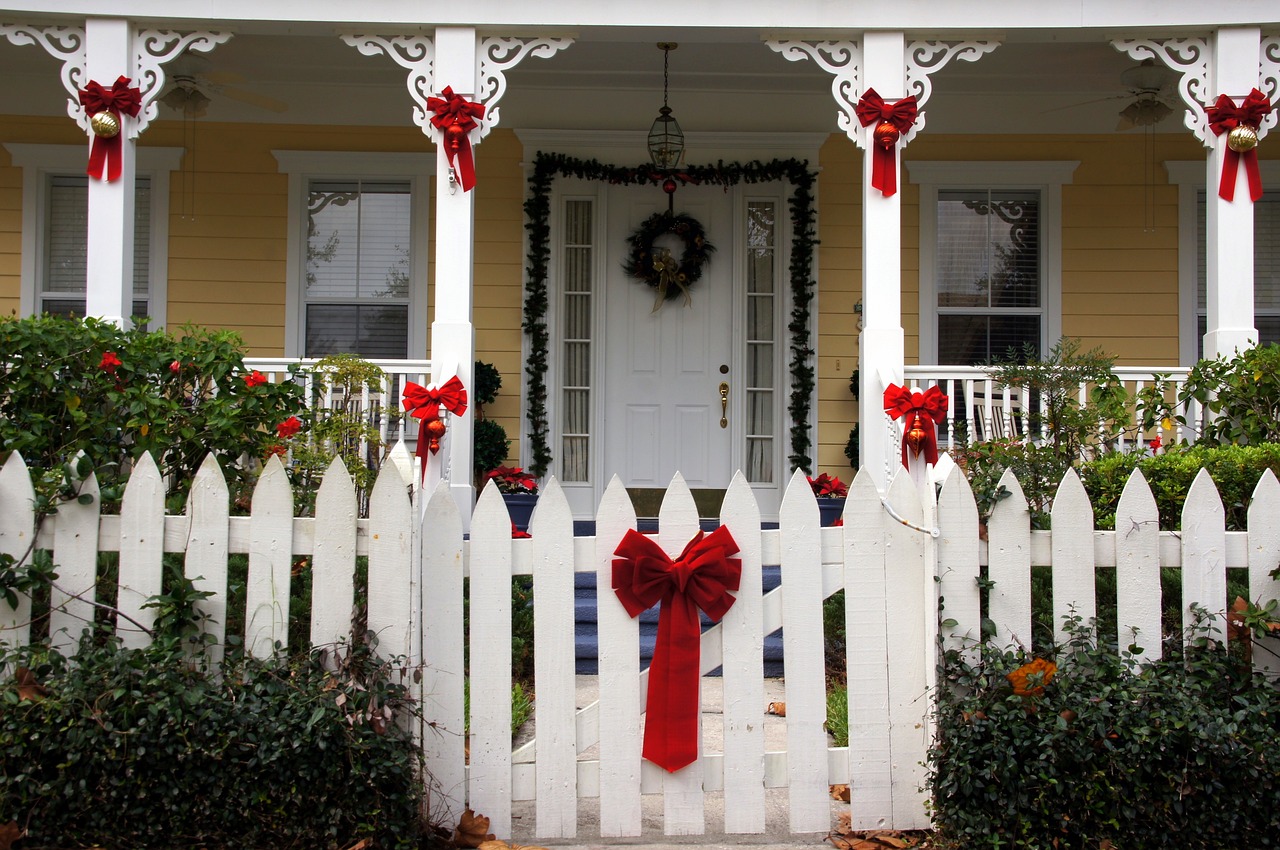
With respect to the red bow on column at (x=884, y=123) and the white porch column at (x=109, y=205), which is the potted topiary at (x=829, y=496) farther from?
the white porch column at (x=109, y=205)

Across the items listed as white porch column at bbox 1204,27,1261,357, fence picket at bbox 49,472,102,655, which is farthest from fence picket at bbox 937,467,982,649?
white porch column at bbox 1204,27,1261,357

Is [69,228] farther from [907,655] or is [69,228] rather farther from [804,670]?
[907,655]

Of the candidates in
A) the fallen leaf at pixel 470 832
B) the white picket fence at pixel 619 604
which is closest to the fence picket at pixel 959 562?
the white picket fence at pixel 619 604

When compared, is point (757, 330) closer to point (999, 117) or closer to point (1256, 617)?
point (999, 117)

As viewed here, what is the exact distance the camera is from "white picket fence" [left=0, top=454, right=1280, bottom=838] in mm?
2941

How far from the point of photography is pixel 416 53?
20.1 feet

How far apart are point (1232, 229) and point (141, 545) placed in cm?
611

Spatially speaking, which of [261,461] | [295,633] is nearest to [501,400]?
[261,461]

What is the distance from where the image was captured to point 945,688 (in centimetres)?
A: 288

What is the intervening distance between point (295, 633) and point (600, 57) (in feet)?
16.9

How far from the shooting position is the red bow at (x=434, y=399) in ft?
18.3

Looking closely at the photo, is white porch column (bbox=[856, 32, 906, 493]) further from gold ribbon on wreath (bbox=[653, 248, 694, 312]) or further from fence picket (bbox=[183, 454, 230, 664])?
fence picket (bbox=[183, 454, 230, 664])

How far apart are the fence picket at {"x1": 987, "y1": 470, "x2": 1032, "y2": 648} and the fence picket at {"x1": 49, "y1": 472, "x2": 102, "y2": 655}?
8.58 feet

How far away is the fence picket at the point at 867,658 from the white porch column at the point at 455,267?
3.39 meters
